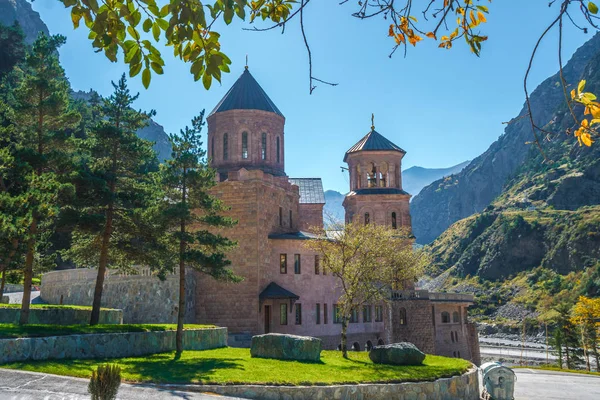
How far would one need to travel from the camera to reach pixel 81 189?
20188mm

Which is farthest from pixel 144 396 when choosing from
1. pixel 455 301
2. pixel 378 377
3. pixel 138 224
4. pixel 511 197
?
pixel 511 197

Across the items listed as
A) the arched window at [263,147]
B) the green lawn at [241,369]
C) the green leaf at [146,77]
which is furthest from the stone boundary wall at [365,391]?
the arched window at [263,147]

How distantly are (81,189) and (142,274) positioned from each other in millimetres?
8305

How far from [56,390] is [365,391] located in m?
8.00

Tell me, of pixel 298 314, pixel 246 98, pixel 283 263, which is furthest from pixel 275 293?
pixel 246 98

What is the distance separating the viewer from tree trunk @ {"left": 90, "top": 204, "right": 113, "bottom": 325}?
66.0 ft

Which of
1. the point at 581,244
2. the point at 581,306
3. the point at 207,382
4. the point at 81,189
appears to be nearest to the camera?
the point at 207,382

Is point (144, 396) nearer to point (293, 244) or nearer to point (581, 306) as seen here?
point (293, 244)

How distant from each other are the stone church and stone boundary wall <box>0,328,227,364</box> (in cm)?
446

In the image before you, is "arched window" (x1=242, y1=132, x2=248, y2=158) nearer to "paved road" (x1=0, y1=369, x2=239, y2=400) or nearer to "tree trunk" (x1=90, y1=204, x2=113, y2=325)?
"tree trunk" (x1=90, y1=204, x2=113, y2=325)

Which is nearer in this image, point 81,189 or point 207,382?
point 207,382

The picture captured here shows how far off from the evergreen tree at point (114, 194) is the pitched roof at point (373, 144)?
22119 millimetres

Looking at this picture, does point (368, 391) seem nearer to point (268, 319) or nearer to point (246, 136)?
point (268, 319)

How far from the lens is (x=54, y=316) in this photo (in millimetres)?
21766
